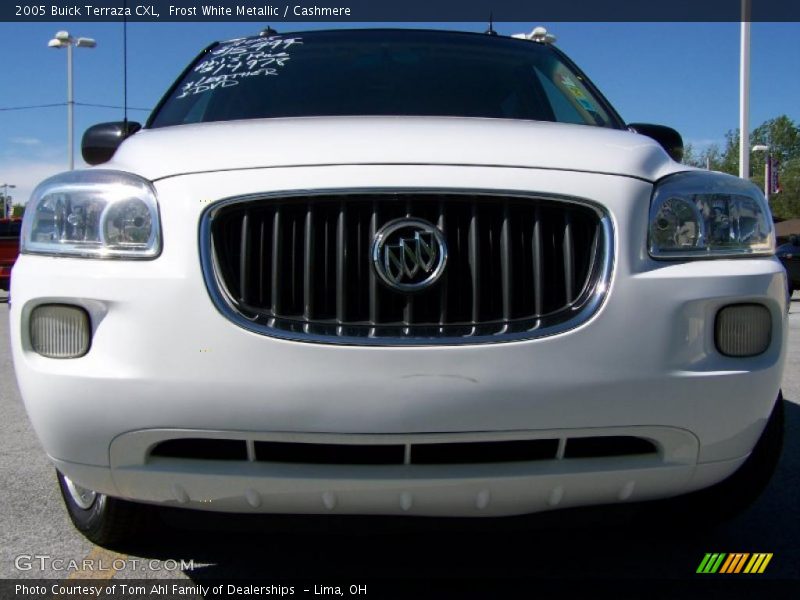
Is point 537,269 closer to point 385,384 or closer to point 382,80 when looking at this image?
point 385,384

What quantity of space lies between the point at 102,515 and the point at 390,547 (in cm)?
87

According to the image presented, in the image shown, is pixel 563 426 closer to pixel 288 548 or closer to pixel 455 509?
pixel 455 509

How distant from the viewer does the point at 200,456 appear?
2080 millimetres

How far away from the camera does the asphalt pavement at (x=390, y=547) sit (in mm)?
2627

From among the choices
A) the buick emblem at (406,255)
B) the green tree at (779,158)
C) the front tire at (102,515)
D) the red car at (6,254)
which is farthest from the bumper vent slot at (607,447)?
the green tree at (779,158)

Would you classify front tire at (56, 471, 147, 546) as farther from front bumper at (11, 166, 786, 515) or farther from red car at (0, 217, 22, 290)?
red car at (0, 217, 22, 290)

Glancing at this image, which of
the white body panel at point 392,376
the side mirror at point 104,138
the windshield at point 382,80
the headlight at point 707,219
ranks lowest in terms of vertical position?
the white body panel at point 392,376

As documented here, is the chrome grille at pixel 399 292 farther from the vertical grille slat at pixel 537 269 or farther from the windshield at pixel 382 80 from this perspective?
the windshield at pixel 382 80

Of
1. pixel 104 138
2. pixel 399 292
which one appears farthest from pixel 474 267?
pixel 104 138

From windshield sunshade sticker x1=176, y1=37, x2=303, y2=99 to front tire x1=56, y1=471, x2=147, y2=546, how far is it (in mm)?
1546

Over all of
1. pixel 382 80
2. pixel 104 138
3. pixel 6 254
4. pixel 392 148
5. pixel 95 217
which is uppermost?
pixel 382 80

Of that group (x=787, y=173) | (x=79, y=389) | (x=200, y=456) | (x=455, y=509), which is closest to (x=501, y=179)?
(x=455, y=509)

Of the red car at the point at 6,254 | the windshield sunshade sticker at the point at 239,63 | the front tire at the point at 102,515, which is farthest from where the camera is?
the red car at the point at 6,254

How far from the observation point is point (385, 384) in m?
1.95
